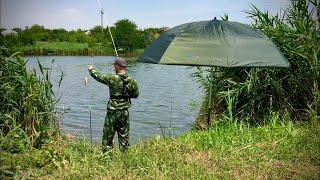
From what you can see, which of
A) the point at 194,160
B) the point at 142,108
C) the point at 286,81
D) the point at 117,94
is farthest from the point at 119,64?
the point at 142,108

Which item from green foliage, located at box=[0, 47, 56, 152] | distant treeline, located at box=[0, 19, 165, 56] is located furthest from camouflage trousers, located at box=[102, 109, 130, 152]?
distant treeline, located at box=[0, 19, 165, 56]

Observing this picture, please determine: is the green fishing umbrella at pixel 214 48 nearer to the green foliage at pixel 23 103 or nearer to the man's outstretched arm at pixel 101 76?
the man's outstretched arm at pixel 101 76

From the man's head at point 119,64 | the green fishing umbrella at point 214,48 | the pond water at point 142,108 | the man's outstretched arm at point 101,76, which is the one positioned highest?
the green fishing umbrella at point 214,48

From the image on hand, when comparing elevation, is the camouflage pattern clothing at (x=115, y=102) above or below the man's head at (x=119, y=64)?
below

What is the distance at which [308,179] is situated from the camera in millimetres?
5191

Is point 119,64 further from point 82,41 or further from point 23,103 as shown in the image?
point 82,41

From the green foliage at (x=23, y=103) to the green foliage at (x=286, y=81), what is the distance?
3.57m

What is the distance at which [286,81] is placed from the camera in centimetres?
975

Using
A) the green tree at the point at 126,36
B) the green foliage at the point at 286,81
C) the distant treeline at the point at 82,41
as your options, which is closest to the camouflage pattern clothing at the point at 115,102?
the green foliage at the point at 286,81

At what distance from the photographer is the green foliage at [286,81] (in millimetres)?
9273

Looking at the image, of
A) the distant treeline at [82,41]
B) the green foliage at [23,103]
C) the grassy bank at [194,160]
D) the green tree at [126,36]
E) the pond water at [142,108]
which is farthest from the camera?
the green tree at [126,36]

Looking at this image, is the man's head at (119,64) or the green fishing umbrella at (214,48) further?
the green fishing umbrella at (214,48)

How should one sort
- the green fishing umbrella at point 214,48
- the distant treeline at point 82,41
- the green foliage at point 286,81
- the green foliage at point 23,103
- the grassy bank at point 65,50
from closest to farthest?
the green fishing umbrella at point 214,48
the green foliage at point 23,103
the green foliage at point 286,81
the grassy bank at point 65,50
the distant treeline at point 82,41

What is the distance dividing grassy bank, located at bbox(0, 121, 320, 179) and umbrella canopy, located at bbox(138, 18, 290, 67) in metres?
1.25
